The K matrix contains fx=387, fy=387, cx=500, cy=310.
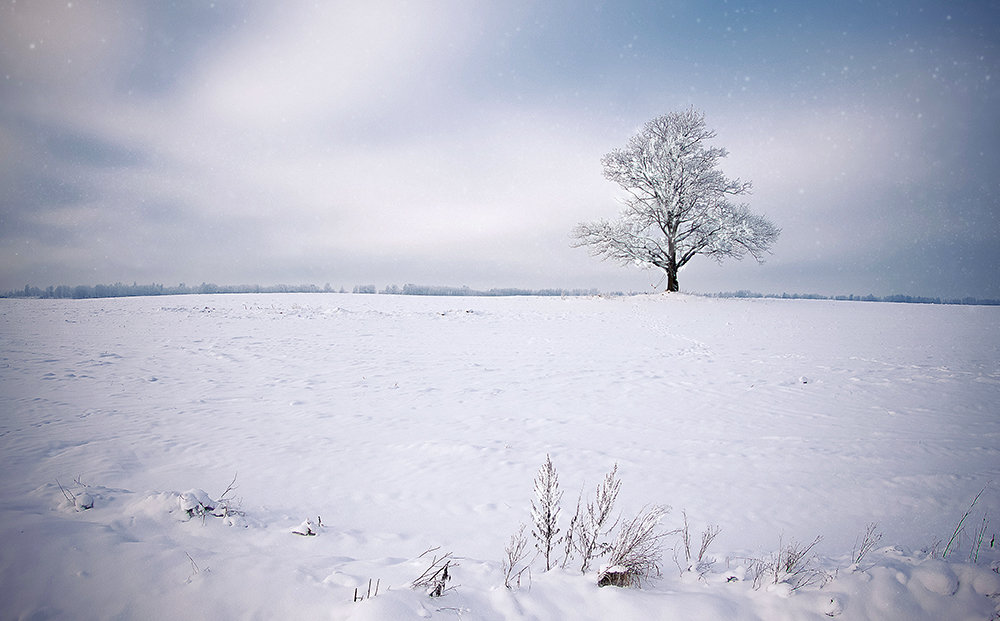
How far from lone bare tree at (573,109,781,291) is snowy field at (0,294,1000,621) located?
11.9 m

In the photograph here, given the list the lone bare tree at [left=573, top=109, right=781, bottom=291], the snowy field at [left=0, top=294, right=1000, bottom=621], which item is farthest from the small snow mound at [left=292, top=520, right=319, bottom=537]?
the lone bare tree at [left=573, top=109, right=781, bottom=291]

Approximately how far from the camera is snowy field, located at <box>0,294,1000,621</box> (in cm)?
222

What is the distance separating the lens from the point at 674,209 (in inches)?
904

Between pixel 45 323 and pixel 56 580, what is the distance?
61.4 ft

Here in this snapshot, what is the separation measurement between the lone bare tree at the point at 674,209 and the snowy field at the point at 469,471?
39.0 ft

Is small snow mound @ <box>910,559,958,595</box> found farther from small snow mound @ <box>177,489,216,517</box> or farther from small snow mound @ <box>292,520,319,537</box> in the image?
small snow mound @ <box>177,489,216,517</box>

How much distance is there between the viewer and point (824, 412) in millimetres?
6145

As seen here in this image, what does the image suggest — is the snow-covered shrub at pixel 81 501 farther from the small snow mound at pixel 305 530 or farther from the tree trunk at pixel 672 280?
A: the tree trunk at pixel 672 280

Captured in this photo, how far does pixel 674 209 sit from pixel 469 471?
22724 mm

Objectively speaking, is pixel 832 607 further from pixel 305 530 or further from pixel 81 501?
pixel 81 501

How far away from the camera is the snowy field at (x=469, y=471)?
2.22 meters

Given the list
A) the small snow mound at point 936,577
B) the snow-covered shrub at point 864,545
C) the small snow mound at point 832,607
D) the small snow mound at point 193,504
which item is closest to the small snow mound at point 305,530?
the small snow mound at point 193,504

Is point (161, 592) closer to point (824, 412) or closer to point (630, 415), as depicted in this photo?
point (630, 415)

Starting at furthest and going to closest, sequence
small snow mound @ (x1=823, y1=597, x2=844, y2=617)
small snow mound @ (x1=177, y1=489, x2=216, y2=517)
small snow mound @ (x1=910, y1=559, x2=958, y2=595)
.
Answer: small snow mound @ (x1=177, y1=489, x2=216, y2=517) → small snow mound @ (x1=910, y1=559, x2=958, y2=595) → small snow mound @ (x1=823, y1=597, x2=844, y2=617)
